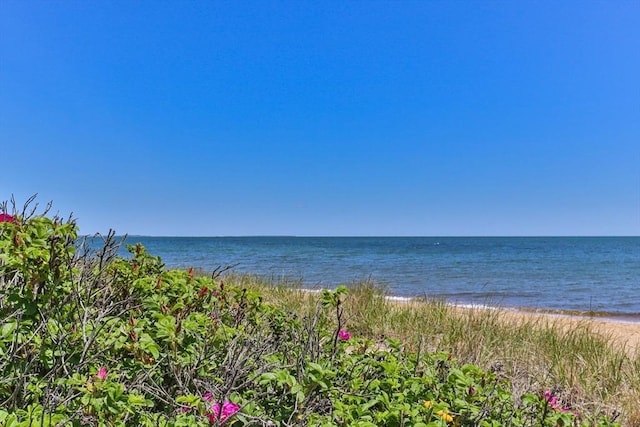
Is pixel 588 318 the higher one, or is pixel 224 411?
pixel 224 411

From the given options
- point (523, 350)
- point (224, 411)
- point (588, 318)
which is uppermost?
point (224, 411)

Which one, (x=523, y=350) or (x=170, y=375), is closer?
(x=170, y=375)

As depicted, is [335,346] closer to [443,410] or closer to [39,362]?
[443,410]

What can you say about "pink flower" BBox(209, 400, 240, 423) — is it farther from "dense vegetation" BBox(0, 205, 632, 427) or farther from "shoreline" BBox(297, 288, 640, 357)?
"shoreline" BBox(297, 288, 640, 357)

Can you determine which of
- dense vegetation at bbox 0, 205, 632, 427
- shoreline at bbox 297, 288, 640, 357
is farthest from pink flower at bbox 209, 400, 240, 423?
shoreline at bbox 297, 288, 640, 357

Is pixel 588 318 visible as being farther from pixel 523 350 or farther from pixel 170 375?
pixel 170 375

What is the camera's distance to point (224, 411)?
152 centimetres

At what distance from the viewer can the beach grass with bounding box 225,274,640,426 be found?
3.40 metres

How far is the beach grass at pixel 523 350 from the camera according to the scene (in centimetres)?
340

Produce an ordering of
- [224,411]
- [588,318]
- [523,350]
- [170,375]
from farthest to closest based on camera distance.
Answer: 1. [588,318]
2. [523,350]
3. [170,375]
4. [224,411]

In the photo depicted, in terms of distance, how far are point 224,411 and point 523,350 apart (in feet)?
13.0

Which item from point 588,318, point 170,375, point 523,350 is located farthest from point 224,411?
point 588,318

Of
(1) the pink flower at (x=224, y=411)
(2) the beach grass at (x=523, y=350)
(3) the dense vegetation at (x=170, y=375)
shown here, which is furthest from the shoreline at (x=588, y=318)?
(1) the pink flower at (x=224, y=411)

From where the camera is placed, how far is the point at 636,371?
4074 millimetres
